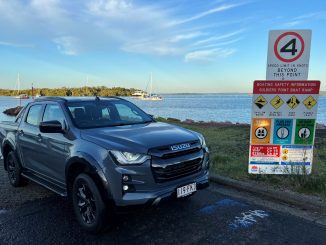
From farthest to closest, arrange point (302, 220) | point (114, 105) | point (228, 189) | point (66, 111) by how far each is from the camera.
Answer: point (228, 189) < point (114, 105) < point (66, 111) < point (302, 220)

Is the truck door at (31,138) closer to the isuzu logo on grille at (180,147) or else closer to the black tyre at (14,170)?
the black tyre at (14,170)

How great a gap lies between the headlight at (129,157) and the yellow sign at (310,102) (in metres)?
3.88

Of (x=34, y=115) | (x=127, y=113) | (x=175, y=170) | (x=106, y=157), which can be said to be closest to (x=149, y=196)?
(x=175, y=170)

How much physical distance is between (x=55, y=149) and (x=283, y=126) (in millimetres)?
4362

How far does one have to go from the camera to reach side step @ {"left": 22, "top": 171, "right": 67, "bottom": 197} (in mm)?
4828

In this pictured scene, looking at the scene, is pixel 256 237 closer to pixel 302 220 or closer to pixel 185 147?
pixel 302 220

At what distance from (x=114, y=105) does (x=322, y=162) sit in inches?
205

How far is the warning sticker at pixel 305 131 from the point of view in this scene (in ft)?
20.4

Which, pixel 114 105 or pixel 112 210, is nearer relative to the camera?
pixel 112 210

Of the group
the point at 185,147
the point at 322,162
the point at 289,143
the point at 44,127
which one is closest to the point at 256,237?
the point at 185,147

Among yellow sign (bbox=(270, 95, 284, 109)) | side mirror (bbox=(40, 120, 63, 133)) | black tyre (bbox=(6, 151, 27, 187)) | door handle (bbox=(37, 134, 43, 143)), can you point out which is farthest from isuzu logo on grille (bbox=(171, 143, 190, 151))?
black tyre (bbox=(6, 151, 27, 187))

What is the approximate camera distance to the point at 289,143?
634 cm

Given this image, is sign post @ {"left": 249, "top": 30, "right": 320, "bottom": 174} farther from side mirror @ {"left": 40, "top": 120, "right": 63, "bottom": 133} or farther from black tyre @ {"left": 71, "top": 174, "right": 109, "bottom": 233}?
side mirror @ {"left": 40, "top": 120, "right": 63, "bottom": 133}

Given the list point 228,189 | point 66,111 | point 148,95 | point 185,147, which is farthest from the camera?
point 148,95
